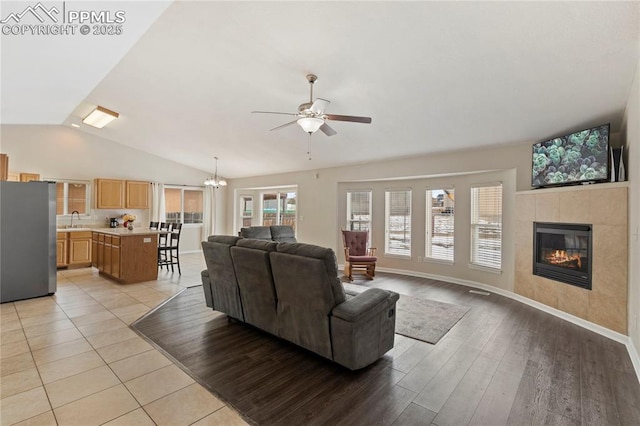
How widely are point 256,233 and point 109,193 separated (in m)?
4.55

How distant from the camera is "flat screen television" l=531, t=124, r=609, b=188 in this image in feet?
12.4

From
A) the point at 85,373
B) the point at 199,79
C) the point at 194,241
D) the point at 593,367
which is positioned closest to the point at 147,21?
the point at 199,79

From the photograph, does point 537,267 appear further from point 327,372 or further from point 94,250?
point 94,250

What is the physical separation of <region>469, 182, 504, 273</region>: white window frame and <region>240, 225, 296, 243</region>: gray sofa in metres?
3.87

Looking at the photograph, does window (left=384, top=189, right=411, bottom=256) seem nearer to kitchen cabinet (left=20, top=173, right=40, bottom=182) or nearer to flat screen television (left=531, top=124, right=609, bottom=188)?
flat screen television (left=531, top=124, right=609, bottom=188)

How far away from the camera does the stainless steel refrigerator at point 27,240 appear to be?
4418mm

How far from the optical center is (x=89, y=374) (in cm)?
255

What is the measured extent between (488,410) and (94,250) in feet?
25.4

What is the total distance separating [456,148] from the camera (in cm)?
539

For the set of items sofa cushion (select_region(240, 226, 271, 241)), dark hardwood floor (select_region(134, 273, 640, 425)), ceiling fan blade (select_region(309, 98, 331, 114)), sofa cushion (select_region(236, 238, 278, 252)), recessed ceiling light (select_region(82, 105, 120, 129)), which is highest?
recessed ceiling light (select_region(82, 105, 120, 129))

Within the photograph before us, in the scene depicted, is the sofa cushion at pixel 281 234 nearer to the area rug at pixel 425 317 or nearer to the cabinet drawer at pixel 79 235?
the area rug at pixel 425 317

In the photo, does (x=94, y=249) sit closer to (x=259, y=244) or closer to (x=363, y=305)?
(x=259, y=244)

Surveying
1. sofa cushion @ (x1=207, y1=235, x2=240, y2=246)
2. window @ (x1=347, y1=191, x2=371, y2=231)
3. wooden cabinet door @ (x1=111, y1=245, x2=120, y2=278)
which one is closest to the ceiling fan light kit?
sofa cushion @ (x1=207, y1=235, x2=240, y2=246)

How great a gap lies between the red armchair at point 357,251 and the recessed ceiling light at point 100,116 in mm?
5392
